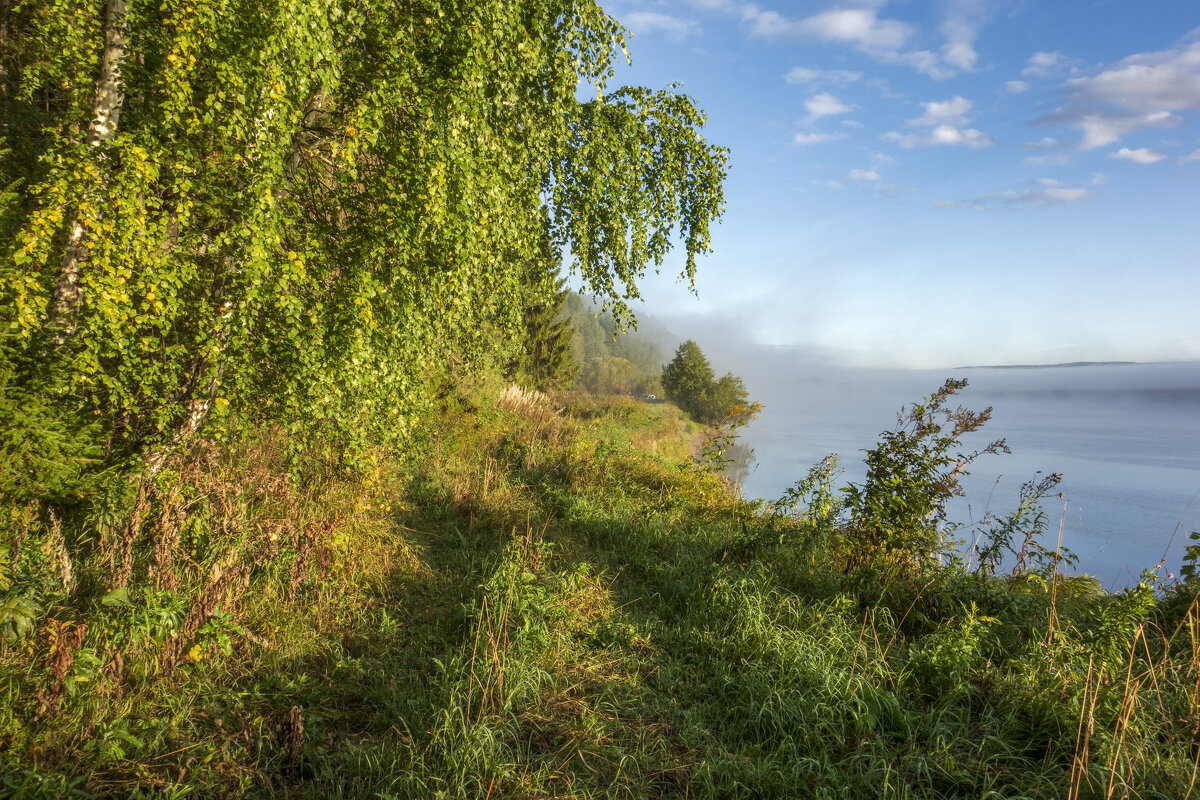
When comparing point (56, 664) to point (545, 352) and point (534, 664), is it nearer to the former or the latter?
point (534, 664)

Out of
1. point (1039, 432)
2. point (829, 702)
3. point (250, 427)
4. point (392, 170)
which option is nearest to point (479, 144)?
point (392, 170)

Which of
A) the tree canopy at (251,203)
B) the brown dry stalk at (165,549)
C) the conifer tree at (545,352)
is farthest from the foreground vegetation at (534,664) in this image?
the conifer tree at (545,352)

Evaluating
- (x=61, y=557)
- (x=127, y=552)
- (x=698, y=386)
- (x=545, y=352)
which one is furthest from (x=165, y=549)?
(x=698, y=386)

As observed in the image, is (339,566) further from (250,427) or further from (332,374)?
(332,374)

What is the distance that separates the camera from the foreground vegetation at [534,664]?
2.66m

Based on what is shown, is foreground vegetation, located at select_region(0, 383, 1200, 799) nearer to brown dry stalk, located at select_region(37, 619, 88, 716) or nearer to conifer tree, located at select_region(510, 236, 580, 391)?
brown dry stalk, located at select_region(37, 619, 88, 716)

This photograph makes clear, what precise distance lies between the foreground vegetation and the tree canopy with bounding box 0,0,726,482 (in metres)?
0.93

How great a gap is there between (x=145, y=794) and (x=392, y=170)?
4.05 m

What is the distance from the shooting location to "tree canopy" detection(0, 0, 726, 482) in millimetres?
3389

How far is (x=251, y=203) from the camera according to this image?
3.52 metres

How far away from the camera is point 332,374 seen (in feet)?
13.0

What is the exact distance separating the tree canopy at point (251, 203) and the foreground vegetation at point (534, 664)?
933 millimetres

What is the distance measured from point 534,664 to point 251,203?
142 inches

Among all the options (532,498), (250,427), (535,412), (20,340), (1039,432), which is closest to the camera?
(20,340)
